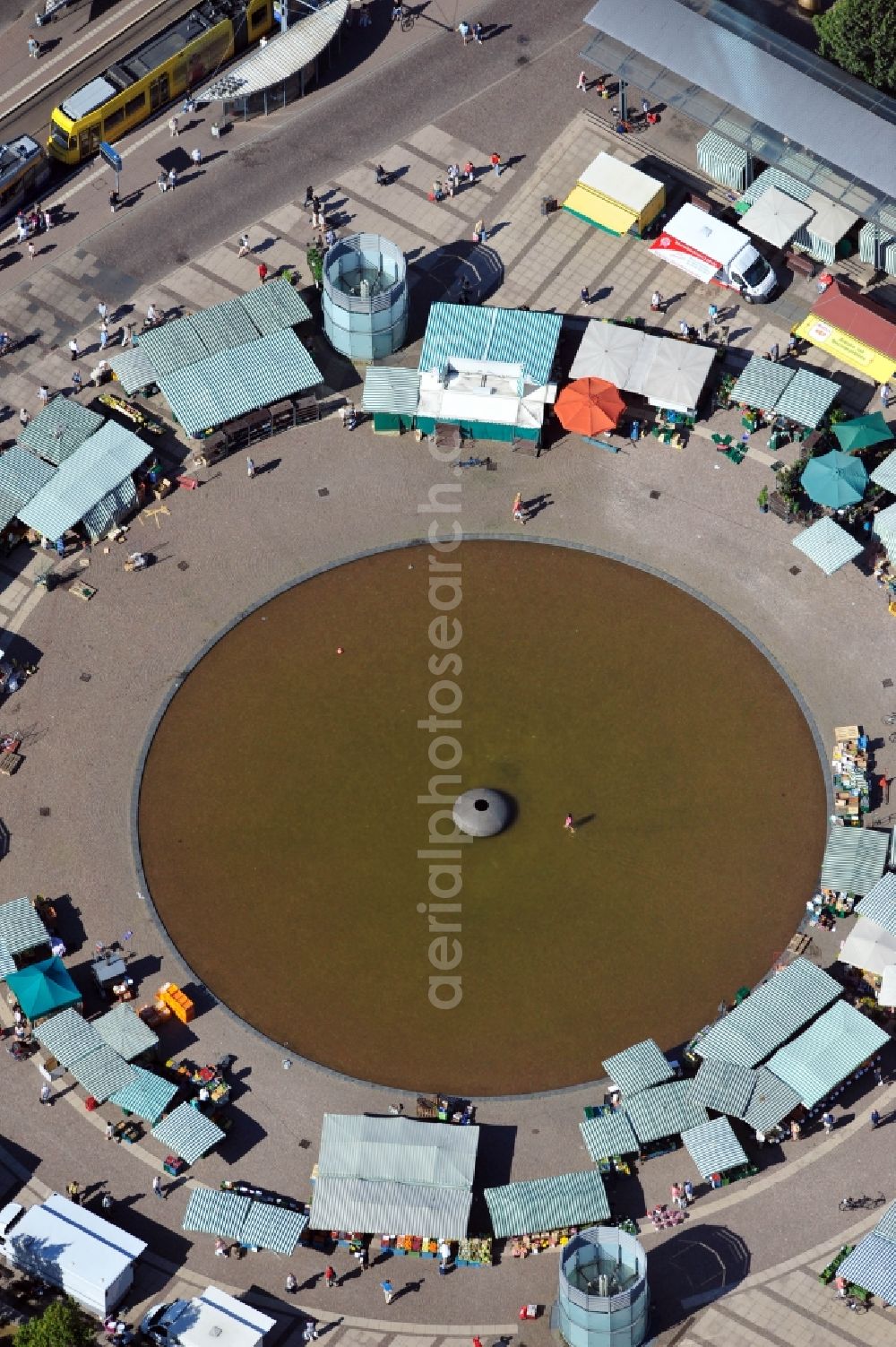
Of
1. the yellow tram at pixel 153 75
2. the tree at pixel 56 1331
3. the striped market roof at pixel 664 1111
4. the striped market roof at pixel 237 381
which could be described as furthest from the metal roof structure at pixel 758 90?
the tree at pixel 56 1331

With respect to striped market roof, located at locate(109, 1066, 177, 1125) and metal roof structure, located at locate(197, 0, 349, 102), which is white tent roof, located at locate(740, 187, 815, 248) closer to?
metal roof structure, located at locate(197, 0, 349, 102)

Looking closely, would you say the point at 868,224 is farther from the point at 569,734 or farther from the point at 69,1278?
the point at 69,1278

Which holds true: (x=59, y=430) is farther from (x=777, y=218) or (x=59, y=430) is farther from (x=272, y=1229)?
(x=272, y=1229)

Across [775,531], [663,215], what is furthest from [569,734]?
[663,215]

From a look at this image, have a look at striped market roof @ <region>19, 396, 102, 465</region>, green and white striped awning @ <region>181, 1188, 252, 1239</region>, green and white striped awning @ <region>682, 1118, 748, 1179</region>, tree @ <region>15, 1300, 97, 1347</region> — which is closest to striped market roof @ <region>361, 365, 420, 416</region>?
striped market roof @ <region>19, 396, 102, 465</region>

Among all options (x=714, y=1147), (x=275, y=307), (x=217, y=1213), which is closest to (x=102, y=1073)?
(x=217, y=1213)

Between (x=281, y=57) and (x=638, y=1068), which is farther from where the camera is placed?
(x=281, y=57)
